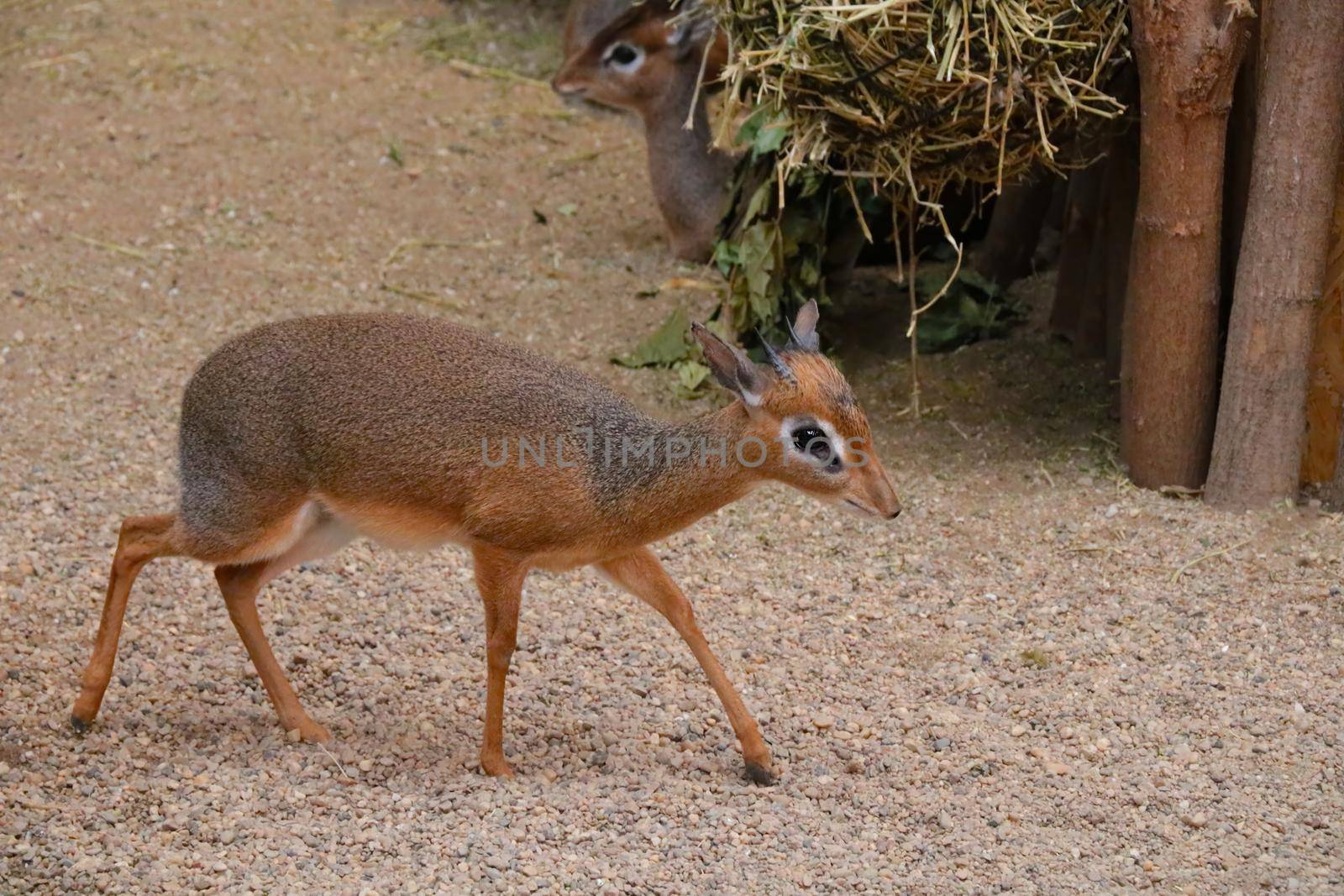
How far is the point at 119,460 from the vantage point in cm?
596

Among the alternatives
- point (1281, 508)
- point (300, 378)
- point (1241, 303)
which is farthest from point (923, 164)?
point (300, 378)

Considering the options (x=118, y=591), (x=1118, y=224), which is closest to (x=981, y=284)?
(x=1118, y=224)

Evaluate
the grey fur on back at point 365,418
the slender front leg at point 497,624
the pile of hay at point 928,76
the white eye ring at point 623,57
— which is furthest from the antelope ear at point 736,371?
the white eye ring at point 623,57

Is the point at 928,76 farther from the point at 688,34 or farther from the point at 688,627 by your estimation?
the point at 688,34

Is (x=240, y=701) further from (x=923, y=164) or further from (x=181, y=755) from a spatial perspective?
(x=923, y=164)

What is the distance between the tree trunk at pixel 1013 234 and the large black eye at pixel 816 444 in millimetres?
3495

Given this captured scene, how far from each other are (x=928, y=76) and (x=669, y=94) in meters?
3.42

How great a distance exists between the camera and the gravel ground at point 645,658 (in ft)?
12.8

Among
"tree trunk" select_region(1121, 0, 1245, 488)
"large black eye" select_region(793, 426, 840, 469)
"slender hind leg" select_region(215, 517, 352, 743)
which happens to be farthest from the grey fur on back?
"tree trunk" select_region(1121, 0, 1245, 488)

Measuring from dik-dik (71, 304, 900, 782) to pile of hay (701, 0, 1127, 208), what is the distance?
138cm

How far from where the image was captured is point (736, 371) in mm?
3994

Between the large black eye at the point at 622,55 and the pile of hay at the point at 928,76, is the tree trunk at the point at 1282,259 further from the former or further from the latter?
the large black eye at the point at 622,55

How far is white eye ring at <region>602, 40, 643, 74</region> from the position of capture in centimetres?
838

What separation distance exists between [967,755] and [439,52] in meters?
7.37
